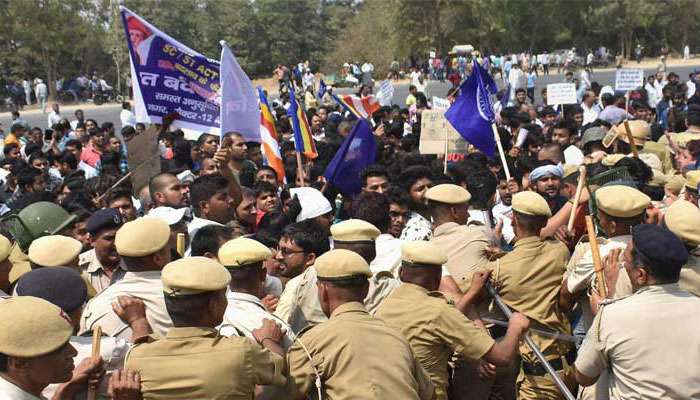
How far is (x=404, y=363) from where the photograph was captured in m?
3.50

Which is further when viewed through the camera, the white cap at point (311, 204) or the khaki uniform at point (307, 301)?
the white cap at point (311, 204)

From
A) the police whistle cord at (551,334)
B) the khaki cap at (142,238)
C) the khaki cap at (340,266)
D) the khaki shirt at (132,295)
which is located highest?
the khaki cap at (142,238)

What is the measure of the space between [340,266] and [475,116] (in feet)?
18.7

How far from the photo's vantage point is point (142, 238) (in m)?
4.06

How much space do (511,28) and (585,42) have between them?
23.1ft

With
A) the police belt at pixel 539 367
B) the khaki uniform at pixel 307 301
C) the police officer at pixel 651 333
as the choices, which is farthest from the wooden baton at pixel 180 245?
the police officer at pixel 651 333

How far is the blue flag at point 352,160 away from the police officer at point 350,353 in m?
4.25

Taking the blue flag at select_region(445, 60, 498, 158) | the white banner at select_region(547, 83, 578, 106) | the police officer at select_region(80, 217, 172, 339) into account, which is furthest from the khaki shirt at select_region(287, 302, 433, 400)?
the white banner at select_region(547, 83, 578, 106)

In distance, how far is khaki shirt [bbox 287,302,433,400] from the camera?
342 centimetres

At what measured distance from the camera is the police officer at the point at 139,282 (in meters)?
3.92

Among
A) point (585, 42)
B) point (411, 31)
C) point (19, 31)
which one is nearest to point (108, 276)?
point (19, 31)

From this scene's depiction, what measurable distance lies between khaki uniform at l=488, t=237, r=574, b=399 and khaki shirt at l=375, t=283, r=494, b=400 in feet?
2.75

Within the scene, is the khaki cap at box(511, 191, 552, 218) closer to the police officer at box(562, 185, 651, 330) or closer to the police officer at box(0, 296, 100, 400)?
the police officer at box(562, 185, 651, 330)

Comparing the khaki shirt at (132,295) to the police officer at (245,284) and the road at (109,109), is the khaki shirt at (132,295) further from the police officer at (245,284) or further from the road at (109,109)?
the road at (109,109)
